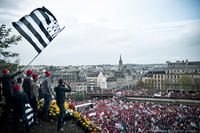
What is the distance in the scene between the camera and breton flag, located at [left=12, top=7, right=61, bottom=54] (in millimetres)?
9969

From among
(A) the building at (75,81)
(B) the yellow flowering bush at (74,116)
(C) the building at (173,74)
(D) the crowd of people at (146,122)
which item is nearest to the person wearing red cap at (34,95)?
(B) the yellow flowering bush at (74,116)

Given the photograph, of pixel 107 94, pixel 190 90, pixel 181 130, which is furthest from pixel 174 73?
pixel 181 130

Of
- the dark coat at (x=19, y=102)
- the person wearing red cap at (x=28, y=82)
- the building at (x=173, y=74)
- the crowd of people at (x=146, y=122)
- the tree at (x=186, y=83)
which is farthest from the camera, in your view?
the building at (x=173, y=74)

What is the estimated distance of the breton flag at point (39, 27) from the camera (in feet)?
32.7

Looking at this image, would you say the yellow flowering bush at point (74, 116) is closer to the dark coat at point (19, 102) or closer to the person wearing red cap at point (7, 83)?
the person wearing red cap at point (7, 83)

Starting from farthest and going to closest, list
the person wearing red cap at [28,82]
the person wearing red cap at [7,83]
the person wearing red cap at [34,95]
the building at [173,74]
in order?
the building at [173,74]
the person wearing red cap at [34,95]
the person wearing red cap at [28,82]
the person wearing red cap at [7,83]

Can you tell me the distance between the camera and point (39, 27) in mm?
10398

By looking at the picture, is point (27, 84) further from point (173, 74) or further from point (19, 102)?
point (173, 74)

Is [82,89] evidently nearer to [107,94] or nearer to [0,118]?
[107,94]

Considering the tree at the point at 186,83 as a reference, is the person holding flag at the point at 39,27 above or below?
above

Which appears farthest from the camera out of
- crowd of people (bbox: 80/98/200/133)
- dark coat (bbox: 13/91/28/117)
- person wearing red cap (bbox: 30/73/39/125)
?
crowd of people (bbox: 80/98/200/133)

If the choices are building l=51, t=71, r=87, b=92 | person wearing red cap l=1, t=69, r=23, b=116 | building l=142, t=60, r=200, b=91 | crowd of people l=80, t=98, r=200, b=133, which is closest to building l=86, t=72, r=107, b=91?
building l=51, t=71, r=87, b=92

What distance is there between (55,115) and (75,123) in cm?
134

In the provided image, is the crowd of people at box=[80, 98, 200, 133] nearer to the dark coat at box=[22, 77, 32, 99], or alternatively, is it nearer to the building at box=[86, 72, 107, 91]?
the dark coat at box=[22, 77, 32, 99]
